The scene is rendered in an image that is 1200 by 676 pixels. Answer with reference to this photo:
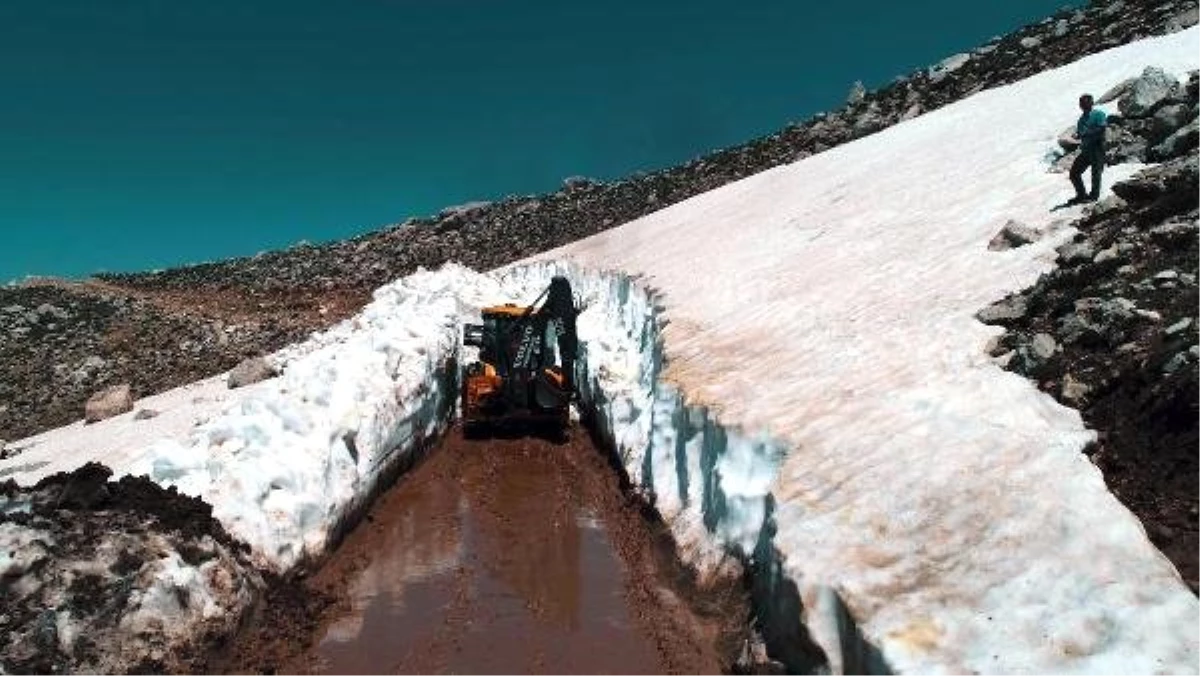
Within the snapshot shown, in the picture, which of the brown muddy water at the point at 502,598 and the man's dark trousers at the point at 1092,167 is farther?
the man's dark trousers at the point at 1092,167

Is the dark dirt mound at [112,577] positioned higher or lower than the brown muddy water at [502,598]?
higher

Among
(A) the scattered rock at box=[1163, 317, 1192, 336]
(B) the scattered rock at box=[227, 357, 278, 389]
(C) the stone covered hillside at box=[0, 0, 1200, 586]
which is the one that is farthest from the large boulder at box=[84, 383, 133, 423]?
(A) the scattered rock at box=[1163, 317, 1192, 336]

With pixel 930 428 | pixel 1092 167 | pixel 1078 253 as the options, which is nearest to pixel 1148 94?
pixel 1092 167

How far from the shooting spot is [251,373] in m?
20.2

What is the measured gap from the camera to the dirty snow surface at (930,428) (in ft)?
20.7

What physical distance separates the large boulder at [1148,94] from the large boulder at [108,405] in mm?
20669

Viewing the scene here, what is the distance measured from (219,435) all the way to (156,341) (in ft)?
85.6

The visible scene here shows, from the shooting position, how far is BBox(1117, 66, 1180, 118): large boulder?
59.1ft

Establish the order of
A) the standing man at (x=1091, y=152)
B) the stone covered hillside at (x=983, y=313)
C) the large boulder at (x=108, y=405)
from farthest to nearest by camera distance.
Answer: the large boulder at (x=108, y=405) → the standing man at (x=1091, y=152) → the stone covered hillside at (x=983, y=313)

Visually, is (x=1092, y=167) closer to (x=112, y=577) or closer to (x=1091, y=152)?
(x=1091, y=152)

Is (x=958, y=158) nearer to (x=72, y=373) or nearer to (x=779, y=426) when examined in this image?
(x=779, y=426)

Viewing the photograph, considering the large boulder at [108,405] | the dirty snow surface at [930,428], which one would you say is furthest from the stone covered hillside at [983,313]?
the large boulder at [108,405]

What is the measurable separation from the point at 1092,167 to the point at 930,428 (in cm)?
795

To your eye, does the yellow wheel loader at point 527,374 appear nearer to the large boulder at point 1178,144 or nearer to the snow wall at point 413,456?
the snow wall at point 413,456
